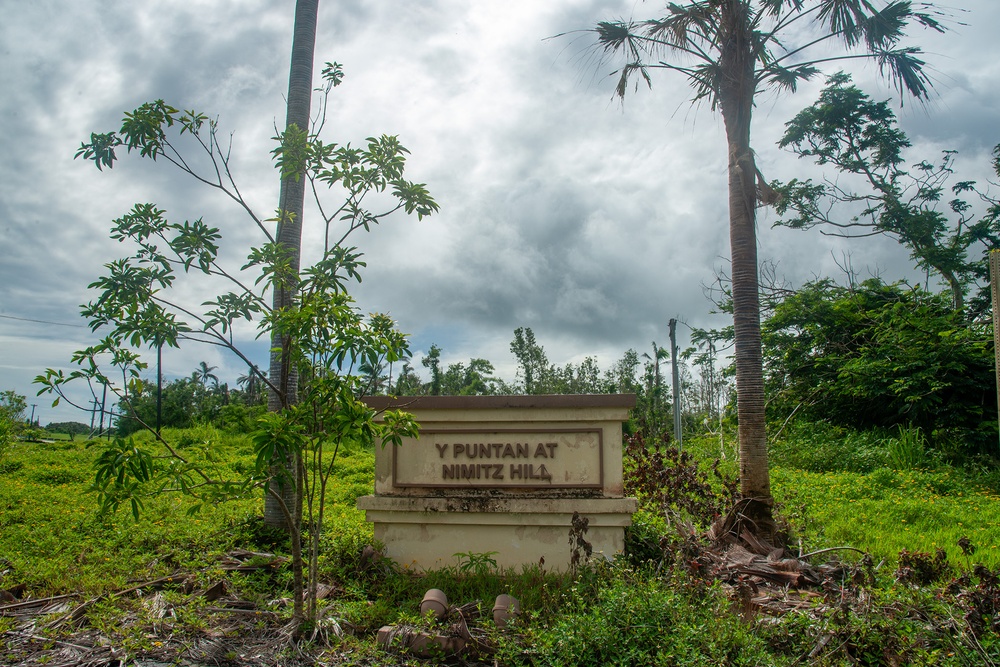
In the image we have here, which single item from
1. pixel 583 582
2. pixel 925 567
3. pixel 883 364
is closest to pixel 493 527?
pixel 583 582

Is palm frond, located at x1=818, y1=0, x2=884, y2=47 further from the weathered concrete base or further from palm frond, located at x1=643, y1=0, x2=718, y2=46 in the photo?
the weathered concrete base

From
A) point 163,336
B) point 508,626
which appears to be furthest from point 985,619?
point 163,336

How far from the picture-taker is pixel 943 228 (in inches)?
681

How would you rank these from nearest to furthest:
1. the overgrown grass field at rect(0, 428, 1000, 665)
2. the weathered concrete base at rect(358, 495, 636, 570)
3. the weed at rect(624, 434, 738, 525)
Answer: the overgrown grass field at rect(0, 428, 1000, 665) → the weathered concrete base at rect(358, 495, 636, 570) → the weed at rect(624, 434, 738, 525)

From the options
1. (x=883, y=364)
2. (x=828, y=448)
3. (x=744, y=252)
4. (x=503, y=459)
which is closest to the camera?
(x=503, y=459)

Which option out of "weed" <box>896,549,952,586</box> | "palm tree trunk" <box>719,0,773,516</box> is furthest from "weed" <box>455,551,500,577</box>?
"weed" <box>896,549,952,586</box>

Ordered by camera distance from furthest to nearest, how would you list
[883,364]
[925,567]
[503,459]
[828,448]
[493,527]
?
[883,364] < [828,448] < [503,459] < [493,527] < [925,567]

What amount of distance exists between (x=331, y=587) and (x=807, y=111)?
61.8ft

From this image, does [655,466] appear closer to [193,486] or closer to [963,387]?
[193,486]

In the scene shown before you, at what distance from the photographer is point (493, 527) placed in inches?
260

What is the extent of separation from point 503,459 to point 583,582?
4.94 feet

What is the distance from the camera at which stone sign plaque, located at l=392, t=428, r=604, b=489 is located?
261 inches

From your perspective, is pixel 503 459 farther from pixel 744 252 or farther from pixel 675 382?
pixel 675 382

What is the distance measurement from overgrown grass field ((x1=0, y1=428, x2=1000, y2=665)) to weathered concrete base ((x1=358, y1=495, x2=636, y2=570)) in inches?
9.3
